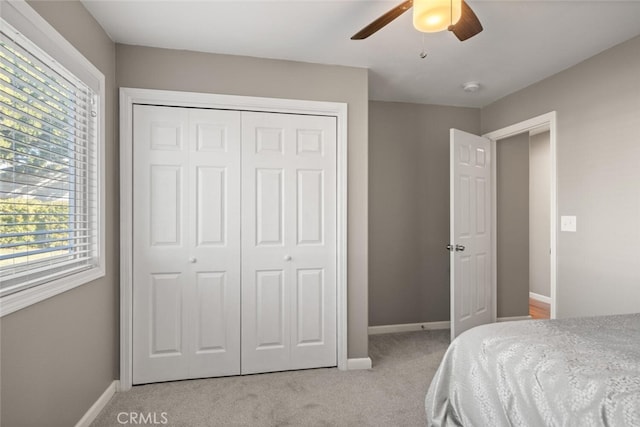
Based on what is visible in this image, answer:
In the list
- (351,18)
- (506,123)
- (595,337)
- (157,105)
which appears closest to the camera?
(595,337)

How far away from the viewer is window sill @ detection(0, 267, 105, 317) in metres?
1.34

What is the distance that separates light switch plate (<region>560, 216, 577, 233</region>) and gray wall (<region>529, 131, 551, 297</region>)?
94.3 inches

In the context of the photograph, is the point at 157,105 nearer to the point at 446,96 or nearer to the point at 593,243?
the point at 446,96

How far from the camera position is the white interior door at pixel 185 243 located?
2518 millimetres

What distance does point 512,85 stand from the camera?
324cm

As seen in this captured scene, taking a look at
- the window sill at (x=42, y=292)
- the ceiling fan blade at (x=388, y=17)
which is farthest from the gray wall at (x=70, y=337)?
the ceiling fan blade at (x=388, y=17)

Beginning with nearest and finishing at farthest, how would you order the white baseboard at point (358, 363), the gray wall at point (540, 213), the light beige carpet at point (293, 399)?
the light beige carpet at point (293, 399) < the white baseboard at point (358, 363) < the gray wall at point (540, 213)

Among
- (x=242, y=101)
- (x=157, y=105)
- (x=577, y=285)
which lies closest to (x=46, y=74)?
(x=157, y=105)

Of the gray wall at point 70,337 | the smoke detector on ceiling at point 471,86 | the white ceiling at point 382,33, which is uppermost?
the white ceiling at point 382,33

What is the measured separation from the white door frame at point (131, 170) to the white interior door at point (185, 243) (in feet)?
0.14

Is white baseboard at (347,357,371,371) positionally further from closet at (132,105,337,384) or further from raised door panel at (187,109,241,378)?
raised door panel at (187,109,241,378)

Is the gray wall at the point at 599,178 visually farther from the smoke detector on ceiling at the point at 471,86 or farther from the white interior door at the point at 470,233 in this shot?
the white interior door at the point at 470,233

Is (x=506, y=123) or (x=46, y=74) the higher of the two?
(x=506, y=123)

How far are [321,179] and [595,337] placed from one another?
1.94 meters
